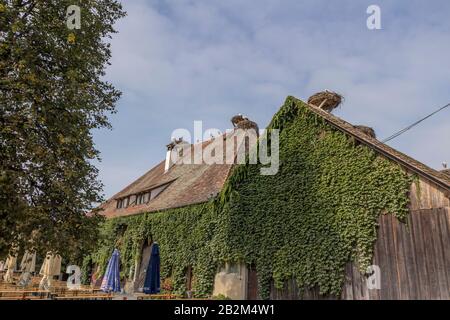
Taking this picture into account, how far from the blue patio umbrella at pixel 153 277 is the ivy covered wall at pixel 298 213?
2.00m

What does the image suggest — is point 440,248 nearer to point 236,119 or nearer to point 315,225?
point 315,225

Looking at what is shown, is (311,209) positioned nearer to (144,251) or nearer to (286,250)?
(286,250)

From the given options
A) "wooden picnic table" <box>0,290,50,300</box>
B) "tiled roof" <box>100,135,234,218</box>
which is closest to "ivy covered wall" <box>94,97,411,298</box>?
"tiled roof" <box>100,135,234,218</box>

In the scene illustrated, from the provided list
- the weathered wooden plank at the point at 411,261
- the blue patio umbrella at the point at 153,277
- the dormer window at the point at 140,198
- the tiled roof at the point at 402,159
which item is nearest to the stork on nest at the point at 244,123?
the dormer window at the point at 140,198

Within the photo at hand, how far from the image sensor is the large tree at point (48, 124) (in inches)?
318

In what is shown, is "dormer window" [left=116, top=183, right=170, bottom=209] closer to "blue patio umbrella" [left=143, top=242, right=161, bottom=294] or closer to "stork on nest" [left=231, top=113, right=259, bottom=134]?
"stork on nest" [left=231, top=113, right=259, bottom=134]

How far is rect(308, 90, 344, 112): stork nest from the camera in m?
19.3

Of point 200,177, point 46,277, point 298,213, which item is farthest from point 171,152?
point 298,213

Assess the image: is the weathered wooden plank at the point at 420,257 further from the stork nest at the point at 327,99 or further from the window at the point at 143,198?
the window at the point at 143,198

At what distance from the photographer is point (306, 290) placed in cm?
1152

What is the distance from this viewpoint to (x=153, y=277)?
12.2 meters

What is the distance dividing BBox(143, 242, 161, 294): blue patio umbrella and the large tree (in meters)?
3.23

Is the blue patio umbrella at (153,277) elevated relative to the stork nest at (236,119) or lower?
lower
